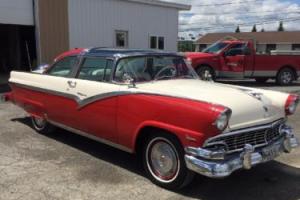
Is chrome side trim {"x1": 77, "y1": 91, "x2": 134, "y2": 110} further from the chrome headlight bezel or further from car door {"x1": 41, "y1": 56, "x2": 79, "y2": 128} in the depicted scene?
the chrome headlight bezel

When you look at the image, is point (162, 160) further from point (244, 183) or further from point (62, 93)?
point (62, 93)

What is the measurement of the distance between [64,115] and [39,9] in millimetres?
10128

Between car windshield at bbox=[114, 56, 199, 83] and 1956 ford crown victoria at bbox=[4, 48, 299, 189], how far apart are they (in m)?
0.01

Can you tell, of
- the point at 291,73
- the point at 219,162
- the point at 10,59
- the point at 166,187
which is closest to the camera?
the point at 219,162

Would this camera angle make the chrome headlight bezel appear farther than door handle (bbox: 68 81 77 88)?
No

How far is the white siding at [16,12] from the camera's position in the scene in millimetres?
14797

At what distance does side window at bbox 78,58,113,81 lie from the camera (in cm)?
592

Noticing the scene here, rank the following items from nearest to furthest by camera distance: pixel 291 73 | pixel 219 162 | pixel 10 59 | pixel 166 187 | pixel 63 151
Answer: pixel 219 162
pixel 166 187
pixel 63 151
pixel 291 73
pixel 10 59

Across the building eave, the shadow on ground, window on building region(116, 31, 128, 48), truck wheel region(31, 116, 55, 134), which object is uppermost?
the building eave

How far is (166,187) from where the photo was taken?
4.99 metres

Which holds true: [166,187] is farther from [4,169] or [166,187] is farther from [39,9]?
[39,9]

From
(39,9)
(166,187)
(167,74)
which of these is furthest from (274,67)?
(166,187)

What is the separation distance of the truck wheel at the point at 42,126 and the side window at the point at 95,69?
4.74 ft

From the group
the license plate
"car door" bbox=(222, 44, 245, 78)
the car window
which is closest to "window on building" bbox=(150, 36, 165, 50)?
"car door" bbox=(222, 44, 245, 78)
